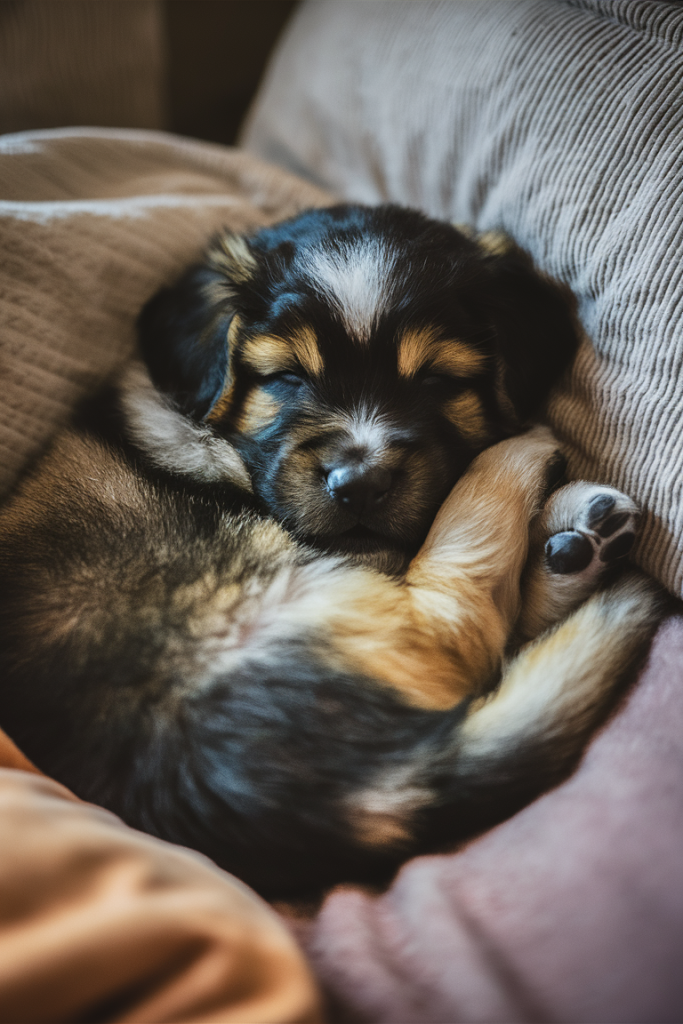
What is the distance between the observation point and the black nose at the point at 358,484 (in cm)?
126

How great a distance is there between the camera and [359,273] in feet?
4.54

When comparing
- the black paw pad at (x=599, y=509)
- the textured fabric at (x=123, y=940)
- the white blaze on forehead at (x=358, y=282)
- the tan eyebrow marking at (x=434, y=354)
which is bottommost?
the textured fabric at (x=123, y=940)

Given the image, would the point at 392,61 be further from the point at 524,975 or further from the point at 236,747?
the point at 524,975

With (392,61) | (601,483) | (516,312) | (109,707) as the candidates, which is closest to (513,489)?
(601,483)

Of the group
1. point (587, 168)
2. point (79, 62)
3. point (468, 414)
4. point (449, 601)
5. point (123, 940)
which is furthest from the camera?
point (79, 62)

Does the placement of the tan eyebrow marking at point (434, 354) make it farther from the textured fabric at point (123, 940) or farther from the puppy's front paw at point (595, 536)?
the textured fabric at point (123, 940)

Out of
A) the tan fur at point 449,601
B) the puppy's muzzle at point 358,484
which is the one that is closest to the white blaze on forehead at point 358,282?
the puppy's muzzle at point 358,484

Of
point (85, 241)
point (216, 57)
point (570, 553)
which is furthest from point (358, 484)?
point (216, 57)

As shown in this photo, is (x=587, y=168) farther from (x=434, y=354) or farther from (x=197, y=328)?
(x=197, y=328)

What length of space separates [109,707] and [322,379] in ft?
2.50

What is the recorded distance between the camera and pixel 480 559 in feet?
4.20

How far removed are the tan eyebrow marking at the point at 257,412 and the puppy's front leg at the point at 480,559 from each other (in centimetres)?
43

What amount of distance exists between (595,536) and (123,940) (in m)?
0.99

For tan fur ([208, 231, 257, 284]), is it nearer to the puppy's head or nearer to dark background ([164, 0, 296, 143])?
the puppy's head
